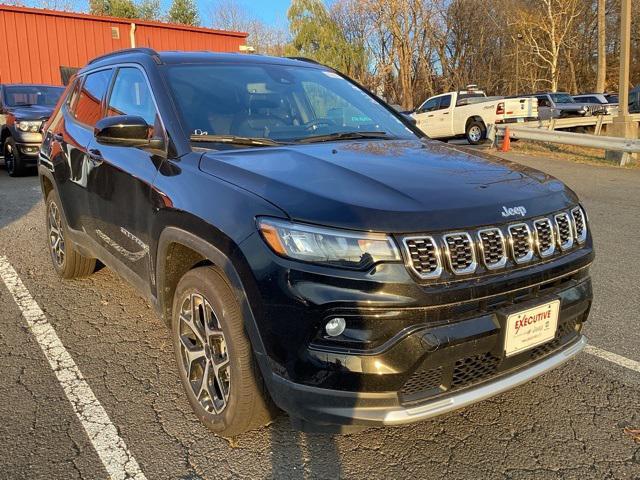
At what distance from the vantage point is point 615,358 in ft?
10.9

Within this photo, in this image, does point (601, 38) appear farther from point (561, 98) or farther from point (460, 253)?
point (460, 253)

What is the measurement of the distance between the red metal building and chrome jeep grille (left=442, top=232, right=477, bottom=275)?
21.8 metres

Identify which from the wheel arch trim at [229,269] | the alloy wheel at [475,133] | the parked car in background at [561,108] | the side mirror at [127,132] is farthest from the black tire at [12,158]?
the parked car in background at [561,108]

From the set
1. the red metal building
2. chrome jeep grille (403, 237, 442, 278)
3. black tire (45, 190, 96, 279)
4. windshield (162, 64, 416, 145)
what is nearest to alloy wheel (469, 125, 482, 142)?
the red metal building

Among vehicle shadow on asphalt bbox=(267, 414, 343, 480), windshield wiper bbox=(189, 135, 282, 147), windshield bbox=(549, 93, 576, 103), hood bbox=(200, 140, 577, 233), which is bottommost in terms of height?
vehicle shadow on asphalt bbox=(267, 414, 343, 480)

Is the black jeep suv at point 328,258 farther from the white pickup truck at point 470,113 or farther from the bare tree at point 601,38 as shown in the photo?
the bare tree at point 601,38

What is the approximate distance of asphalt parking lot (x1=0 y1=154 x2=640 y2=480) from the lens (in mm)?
2389

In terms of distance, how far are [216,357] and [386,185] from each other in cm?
109

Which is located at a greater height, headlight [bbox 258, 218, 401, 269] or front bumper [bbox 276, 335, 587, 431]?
headlight [bbox 258, 218, 401, 269]

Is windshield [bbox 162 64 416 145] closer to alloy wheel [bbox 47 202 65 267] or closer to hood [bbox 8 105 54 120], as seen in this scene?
alloy wheel [bbox 47 202 65 267]

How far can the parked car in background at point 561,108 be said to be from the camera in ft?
68.5

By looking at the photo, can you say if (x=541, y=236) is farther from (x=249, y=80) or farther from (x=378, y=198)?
(x=249, y=80)

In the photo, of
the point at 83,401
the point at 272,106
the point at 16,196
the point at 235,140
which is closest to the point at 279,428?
the point at 83,401

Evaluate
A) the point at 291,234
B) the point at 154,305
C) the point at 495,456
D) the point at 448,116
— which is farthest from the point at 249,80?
the point at 448,116
